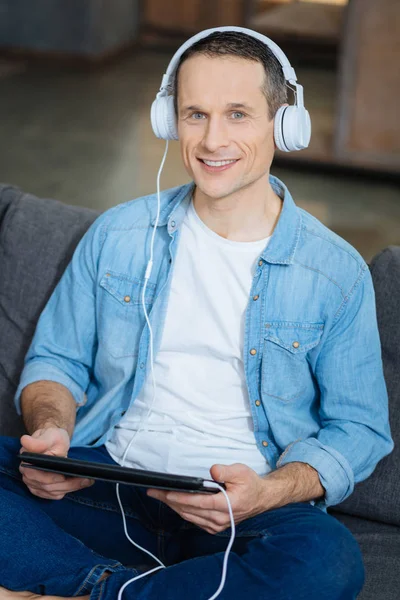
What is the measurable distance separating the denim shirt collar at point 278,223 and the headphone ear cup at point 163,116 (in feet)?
0.49

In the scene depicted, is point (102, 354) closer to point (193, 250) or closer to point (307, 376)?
point (193, 250)

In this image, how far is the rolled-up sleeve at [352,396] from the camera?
173 centimetres

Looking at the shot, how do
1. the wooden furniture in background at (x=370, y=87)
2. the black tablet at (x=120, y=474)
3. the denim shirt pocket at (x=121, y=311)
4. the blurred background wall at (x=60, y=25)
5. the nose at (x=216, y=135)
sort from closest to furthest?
the black tablet at (x=120, y=474) < the nose at (x=216, y=135) < the denim shirt pocket at (x=121, y=311) < the wooden furniture in background at (x=370, y=87) < the blurred background wall at (x=60, y=25)

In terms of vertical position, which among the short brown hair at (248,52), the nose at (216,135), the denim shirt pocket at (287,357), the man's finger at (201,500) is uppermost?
the short brown hair at (248,52)

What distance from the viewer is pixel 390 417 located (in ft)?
6.42

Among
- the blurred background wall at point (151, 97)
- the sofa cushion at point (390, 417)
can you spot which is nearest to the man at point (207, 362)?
the sofa cushion at point (390, 417)

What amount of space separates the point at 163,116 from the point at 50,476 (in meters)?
0.77

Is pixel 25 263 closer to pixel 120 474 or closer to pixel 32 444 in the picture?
pixel 32 444

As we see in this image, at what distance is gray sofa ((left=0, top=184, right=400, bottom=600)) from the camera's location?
194 centimetres

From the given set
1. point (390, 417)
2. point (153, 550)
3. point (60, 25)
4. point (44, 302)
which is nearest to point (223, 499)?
point (153, 550)

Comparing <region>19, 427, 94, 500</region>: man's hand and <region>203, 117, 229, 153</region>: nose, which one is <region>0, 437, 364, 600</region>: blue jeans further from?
<region>203, 117, 229, 153</region>: nose

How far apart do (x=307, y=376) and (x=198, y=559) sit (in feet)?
1.50

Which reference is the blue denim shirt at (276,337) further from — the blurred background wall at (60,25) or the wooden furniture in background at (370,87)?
the blurred background wall at (60,25)

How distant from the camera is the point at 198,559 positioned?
1.57m
